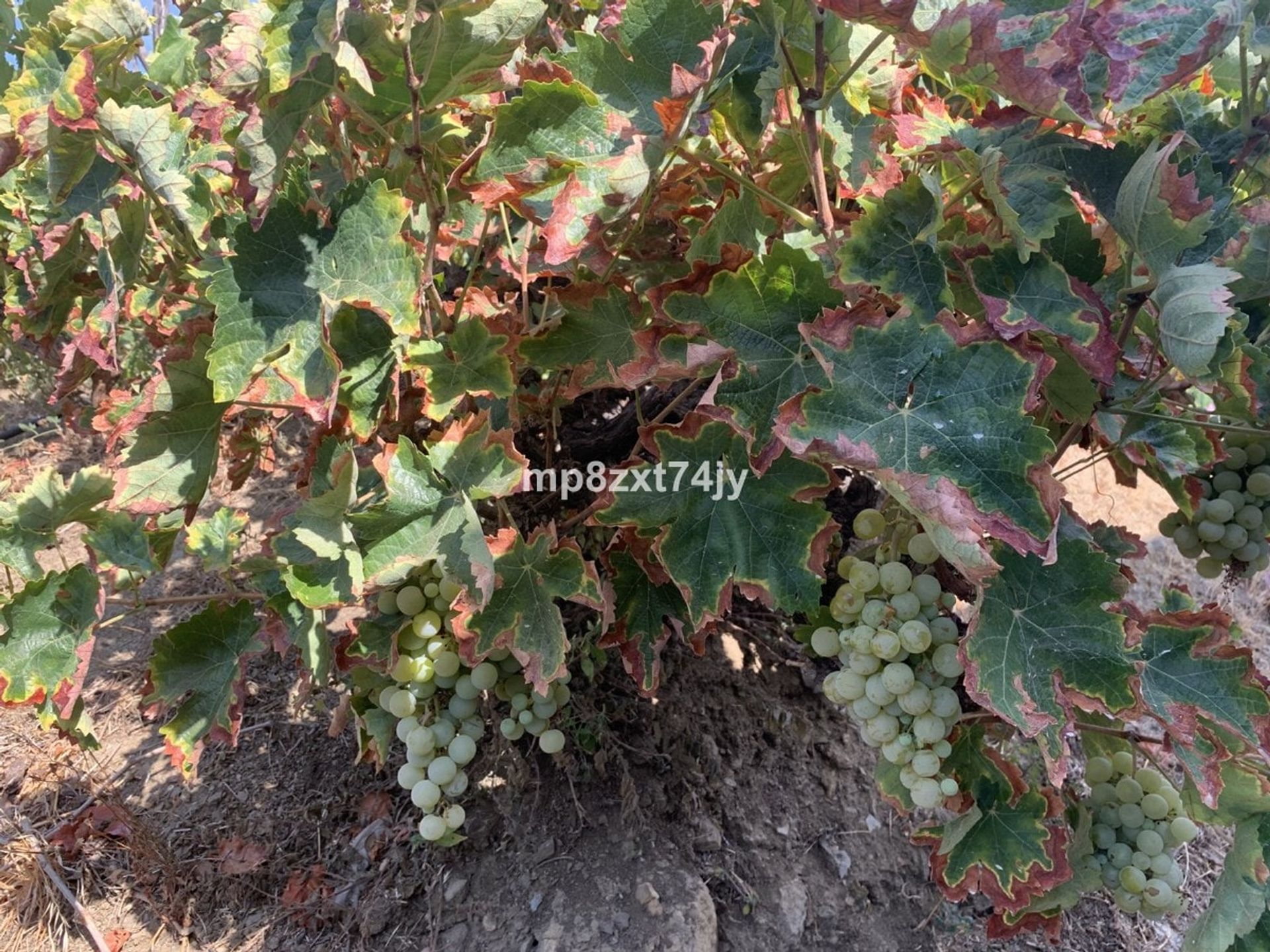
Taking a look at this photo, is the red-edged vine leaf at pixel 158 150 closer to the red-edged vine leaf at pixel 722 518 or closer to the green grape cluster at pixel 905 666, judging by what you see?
the red-edged vine leaf at pixel 722 518

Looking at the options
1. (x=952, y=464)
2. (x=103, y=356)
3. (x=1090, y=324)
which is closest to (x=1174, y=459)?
(x=1090, y=324)

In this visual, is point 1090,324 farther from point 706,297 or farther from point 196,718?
point 196,718

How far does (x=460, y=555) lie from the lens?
3.67 ft

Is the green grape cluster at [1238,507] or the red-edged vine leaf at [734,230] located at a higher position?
the red-edged vine leaf at [734,230]

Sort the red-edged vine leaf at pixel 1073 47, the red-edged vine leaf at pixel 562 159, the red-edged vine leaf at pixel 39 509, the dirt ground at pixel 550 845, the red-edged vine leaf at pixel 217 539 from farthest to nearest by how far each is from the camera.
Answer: the dirt ground at pixel 550 845, the red-edged vine leaf at pixel 217 539, the red-edged vine leaf at pixel 39 509, the red-edged vine leaf at pixel 562 159, the red-edged vine leaf at pixel 1073 47

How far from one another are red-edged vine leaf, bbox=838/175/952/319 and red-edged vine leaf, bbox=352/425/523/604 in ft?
1.73

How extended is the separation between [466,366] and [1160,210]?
0.93m

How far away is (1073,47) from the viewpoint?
2.99ft

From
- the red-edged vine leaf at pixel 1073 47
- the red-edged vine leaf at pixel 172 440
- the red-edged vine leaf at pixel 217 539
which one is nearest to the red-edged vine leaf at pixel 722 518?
the red-edged vine leaf at pixel 1073 47

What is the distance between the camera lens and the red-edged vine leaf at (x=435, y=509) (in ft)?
3.62

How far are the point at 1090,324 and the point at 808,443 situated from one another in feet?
1.25

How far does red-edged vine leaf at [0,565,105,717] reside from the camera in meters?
1.24

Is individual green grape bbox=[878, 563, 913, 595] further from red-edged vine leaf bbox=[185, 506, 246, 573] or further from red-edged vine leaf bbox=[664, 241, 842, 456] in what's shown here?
red-edged vine leaf bbox=[185, 506, 246, 573]

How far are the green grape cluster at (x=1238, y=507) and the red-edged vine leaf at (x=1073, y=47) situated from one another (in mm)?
680
